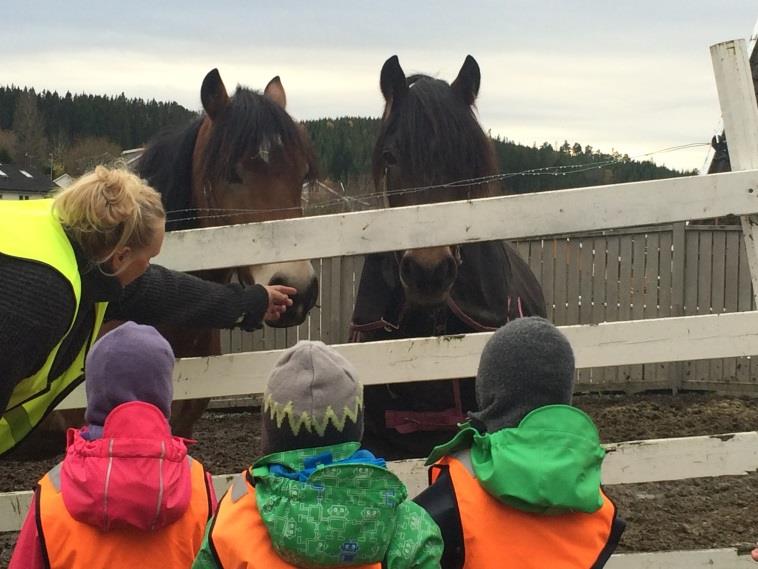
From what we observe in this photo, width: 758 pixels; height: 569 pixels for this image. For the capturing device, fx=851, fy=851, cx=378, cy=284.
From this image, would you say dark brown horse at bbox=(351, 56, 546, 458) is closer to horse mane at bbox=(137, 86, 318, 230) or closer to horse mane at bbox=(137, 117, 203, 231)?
horse mane at bbox=(137, 86, 318, 230)

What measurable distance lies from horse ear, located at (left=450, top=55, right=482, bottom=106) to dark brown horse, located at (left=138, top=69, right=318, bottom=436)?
79 centimetres

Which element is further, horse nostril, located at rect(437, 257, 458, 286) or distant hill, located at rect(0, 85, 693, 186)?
distant hill, located at rect(0, 85, 693, 186)

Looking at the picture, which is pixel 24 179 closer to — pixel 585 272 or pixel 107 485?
pixel 585 272

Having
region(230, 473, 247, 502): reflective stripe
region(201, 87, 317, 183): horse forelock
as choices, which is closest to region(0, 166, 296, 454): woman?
region(230, 473, 247, 502): reflective stripe

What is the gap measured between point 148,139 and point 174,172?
22.9 inches

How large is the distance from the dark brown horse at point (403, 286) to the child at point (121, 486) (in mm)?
1626

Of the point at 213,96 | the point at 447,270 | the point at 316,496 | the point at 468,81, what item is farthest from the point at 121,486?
the point at 468,81

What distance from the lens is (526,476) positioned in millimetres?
1802

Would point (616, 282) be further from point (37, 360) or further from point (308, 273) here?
point (37, 360)

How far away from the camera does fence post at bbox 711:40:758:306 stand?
9.50ft

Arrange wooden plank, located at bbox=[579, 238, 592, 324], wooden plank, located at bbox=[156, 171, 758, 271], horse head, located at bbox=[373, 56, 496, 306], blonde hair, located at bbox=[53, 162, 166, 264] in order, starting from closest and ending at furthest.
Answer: blonde hair, located at bbox=[53, 162, 166, 264] → wooden plank, located at bbox=[156, 171, 758, 271] → horse head, located at bbox=[373, 56, 496, 306] → wooden plank, located at bbox=[579, 238, 592, 324]

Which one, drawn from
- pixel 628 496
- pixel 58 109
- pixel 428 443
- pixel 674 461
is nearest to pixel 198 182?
pixel 428 443

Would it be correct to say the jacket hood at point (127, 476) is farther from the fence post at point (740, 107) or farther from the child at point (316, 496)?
the fence post at point (740, 107)

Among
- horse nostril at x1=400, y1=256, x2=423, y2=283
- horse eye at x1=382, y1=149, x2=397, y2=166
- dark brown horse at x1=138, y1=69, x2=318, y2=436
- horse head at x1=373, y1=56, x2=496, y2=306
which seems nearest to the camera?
horse nostril at x1=400, y1=256, x2=423, y2=283
